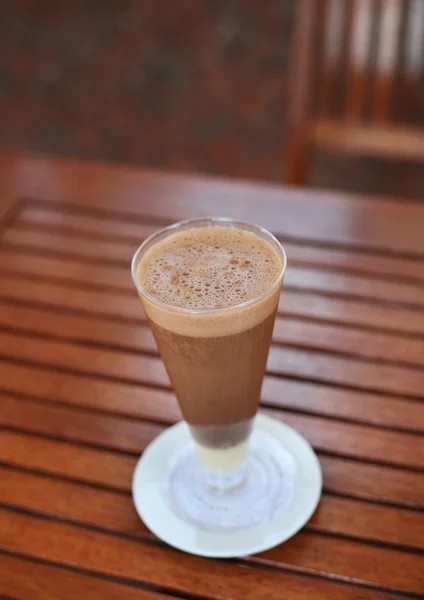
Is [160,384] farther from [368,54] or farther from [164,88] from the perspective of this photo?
[164,88]

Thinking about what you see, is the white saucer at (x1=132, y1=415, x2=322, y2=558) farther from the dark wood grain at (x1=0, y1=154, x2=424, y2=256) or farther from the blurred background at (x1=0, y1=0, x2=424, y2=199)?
the blurred background at (x1=0, y1=0, x2=424, y2=199)

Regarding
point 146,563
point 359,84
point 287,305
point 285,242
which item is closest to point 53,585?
point 146,563

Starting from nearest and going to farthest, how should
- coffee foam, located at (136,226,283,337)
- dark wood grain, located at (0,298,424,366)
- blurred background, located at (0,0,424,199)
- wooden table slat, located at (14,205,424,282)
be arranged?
coffee foam, located at (136,226,283,337) → dark wood grain, located at (0,298,424,366) → wooden table slat, located at (14,205,424,282) → blurred background, located at (0,0,424,199)

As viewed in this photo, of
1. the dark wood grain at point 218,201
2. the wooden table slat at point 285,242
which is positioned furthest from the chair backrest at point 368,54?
the wooden table slat at point 285,242

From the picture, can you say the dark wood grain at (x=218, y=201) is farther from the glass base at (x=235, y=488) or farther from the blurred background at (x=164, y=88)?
the blurred background at (x=164, y=88)

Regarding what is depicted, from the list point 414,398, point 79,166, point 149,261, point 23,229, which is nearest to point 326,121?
point 79,166

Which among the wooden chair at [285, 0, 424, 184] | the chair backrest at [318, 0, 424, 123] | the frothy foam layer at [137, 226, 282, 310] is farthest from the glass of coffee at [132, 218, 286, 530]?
the chair backrest at [318, 0, 424, 123]
